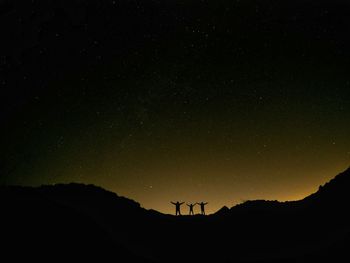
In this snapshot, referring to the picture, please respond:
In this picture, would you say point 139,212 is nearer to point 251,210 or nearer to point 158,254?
point 158,254

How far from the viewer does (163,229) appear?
52719 millimetres

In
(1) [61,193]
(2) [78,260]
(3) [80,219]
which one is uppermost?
(1) [61,193]

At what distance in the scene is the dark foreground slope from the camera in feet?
81.1

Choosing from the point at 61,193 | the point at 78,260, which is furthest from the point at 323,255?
the point at 61,193

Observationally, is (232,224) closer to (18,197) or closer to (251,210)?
(251,210)

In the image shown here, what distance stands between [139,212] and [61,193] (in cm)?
1360

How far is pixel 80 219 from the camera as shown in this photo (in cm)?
3009

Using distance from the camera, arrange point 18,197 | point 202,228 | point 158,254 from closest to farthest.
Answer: point 18,197 < point 158,254 < point 202,228

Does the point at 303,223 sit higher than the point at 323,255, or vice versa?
the point at 303,223

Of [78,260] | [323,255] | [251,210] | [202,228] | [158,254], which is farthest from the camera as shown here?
[251,210]

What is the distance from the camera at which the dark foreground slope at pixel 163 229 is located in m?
24.7

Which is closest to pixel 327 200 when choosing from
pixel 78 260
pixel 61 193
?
pixel 61 193

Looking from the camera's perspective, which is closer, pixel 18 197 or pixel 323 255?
pixel 18 197

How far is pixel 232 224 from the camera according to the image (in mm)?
58812
